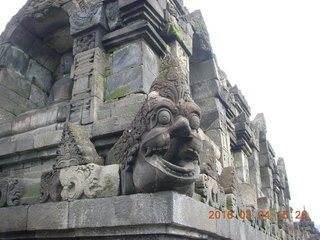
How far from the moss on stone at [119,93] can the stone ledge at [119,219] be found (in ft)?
5.78

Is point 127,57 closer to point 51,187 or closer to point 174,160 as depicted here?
point 51,187

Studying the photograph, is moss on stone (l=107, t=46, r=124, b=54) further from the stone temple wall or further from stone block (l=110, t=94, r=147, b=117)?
stone block (l=110, t=94, r=147, b=117)

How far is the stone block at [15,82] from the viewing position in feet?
20.4

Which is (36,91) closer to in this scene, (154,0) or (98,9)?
(98,9)

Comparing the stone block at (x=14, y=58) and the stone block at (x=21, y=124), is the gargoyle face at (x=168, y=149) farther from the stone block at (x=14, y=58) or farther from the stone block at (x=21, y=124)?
the stone block at (x=14, y=58)

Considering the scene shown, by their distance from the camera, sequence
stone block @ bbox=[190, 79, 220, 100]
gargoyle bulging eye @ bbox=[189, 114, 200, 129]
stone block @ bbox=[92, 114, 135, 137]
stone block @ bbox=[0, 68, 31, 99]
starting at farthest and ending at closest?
stone block @ bbox=[190, 79, 220, 100], stone block @ bbox=[0, 68, 31, 99], stone block @ bbox=[92, 114, 135, 137], gargoyle bulging eye @ bbox=[189, 114, 200, 129]

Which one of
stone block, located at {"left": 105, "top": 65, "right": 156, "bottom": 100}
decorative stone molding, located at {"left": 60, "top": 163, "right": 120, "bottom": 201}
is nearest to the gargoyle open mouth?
decorative stone molding, located at {"left": 60, "top": 163, "right": 120, "bottom": 201}

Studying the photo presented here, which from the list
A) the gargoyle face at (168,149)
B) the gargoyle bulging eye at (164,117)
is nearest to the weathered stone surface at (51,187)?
the gargoyle face at (168,149)

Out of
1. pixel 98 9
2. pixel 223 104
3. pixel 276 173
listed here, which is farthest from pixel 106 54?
pixel 276 173

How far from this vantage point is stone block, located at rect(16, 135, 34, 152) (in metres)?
4.77

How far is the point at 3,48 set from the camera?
639cm

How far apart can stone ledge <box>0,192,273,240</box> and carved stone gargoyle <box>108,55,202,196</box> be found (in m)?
0.13

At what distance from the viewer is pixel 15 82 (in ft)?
21.0

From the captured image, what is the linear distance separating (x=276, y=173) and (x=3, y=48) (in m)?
9.08
